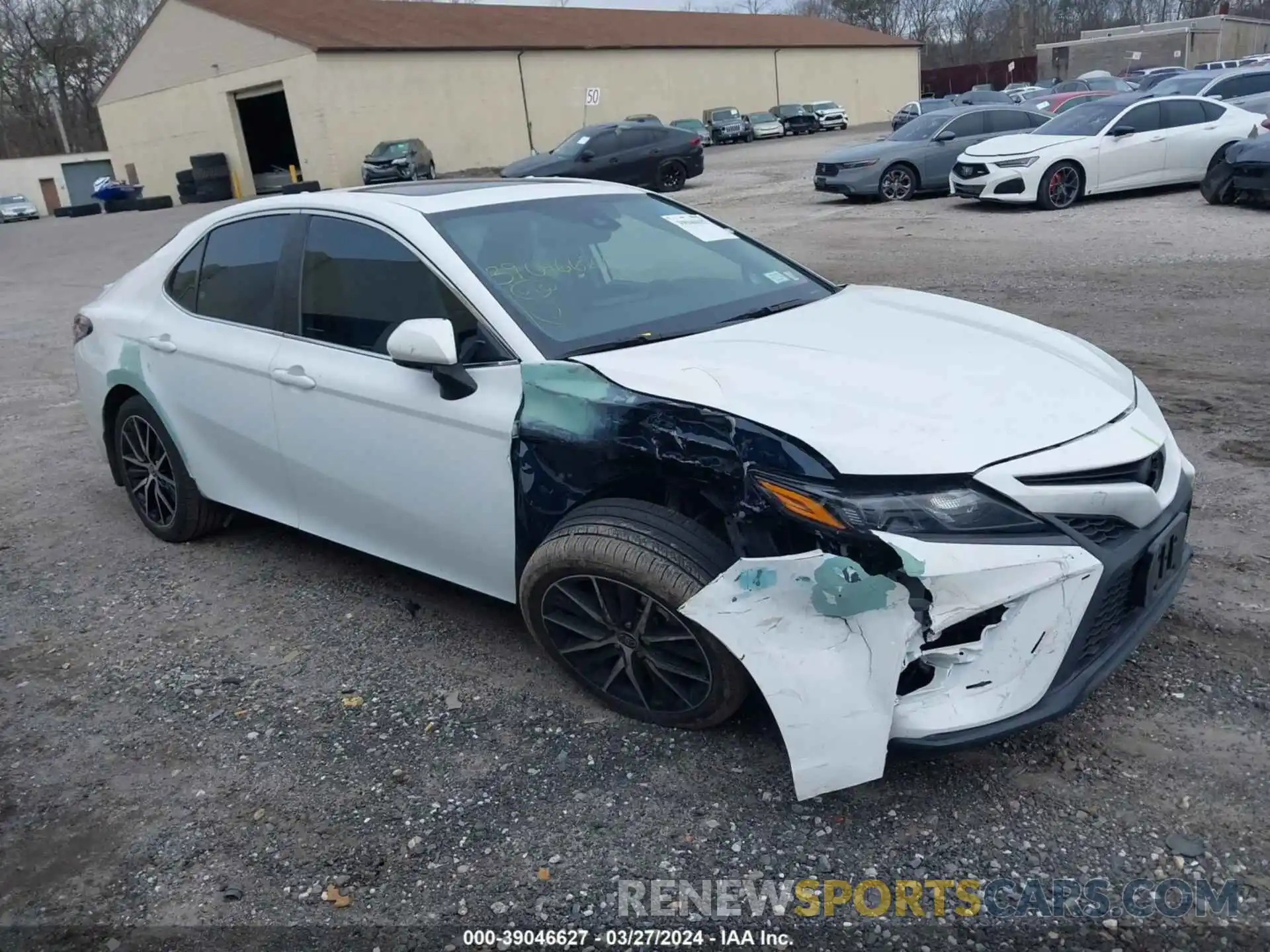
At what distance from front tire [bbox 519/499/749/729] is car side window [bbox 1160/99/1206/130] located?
1445 centimetres

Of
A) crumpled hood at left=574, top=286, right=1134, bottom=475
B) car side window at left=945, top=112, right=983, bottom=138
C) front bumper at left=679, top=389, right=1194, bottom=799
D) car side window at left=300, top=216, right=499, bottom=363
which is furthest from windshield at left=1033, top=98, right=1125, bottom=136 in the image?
front bumper at left=679, top=389, right=1194, bottom=799

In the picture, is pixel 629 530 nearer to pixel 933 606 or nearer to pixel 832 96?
pixel 933 606

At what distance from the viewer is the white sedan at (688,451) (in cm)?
254

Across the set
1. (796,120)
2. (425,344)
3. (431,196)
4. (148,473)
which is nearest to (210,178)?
(796,120)

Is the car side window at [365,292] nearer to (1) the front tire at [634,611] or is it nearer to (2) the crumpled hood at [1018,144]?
(1) the front tire at [634,611]

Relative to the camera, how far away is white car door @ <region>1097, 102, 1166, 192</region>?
14.2 metres

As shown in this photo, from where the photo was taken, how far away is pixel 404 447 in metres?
3.51

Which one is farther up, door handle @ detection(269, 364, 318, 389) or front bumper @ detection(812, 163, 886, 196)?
door handle @ detection(269, 364, 318, 389)

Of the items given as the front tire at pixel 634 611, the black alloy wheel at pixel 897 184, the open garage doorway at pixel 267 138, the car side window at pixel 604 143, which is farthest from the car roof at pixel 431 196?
the open garage doorway at pixel 267 138

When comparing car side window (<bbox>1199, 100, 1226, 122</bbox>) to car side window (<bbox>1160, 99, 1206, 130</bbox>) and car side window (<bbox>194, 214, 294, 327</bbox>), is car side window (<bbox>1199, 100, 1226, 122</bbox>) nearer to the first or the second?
car side window (<bbox>1160, 99, 1206, 130</bbox>)

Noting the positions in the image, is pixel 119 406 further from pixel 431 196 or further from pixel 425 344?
pixel 425 344

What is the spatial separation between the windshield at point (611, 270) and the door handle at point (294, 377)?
76 centimetres

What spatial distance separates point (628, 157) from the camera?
73.5 feet

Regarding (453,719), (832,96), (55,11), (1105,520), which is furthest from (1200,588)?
(55,11)
